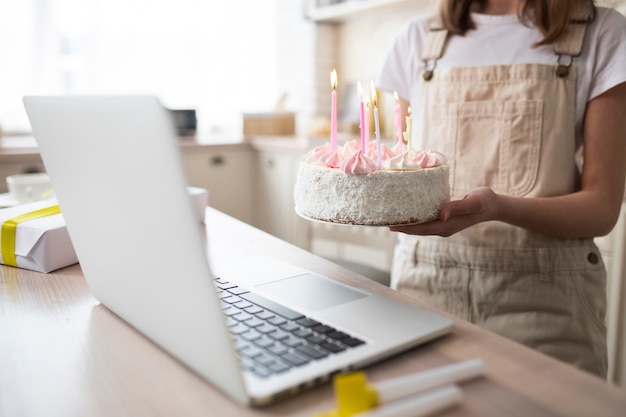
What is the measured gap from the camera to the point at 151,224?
1.61 ft

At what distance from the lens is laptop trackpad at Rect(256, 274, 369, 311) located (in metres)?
0.66

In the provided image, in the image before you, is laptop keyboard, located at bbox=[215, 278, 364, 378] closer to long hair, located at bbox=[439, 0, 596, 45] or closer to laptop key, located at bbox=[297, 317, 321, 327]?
laptop key, located at bbox=[297, 317, 321, 327]

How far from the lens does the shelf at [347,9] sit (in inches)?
101

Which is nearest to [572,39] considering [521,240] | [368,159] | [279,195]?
[521,240]

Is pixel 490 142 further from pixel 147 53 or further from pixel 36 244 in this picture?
pixel 147 53

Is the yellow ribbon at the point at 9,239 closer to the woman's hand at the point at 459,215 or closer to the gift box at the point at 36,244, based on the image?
the gift box at the point at 36,244

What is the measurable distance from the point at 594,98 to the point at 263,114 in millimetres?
2018

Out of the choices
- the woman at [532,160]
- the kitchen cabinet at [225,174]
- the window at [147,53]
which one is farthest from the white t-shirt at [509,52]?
the window at [147,53]

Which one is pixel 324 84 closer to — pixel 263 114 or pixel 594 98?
pixel 263 114

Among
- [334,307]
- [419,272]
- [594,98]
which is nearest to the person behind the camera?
[334,307]

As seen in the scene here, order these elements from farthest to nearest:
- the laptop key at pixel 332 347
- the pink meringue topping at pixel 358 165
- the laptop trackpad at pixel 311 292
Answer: the pink meringue topping at pixel 358 165, the laptop trackpad at pixel 311 292, the laptop key at pixel 332 347

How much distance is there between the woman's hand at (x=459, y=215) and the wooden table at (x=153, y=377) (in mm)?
142

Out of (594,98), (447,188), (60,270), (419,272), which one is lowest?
(419,272)

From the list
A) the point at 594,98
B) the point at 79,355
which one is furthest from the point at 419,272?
the point at 79,355
